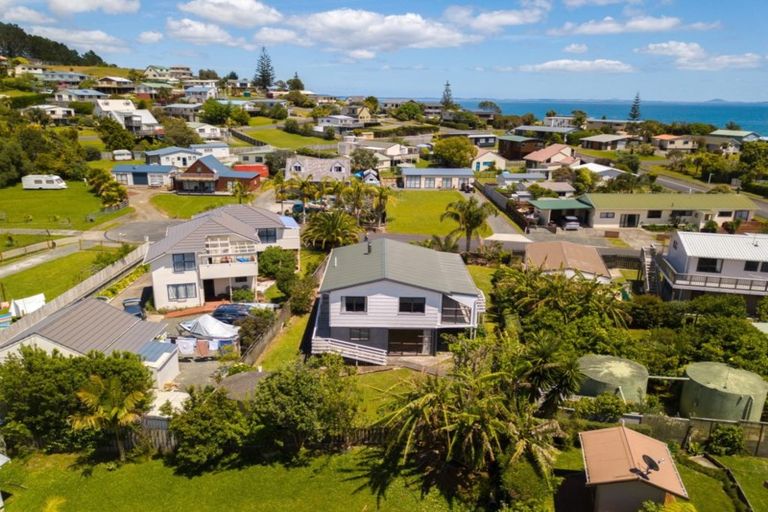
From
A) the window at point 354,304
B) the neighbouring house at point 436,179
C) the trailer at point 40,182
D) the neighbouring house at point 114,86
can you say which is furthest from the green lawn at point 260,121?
the window at point 354,304

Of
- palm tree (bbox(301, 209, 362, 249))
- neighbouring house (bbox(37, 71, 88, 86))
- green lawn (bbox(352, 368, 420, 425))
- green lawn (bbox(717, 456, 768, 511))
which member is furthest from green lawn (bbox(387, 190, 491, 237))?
neighbouring house (bbox(37, 71, 88, 86))

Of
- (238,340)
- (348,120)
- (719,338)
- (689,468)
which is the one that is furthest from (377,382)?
(348,120)

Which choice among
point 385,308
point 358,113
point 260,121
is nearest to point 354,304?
point 385,308

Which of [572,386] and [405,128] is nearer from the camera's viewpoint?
[572,386]

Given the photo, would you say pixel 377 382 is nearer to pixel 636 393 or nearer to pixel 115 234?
pixel 636 393

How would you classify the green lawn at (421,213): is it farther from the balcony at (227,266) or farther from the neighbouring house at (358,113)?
the neighbouring house at (358,113)

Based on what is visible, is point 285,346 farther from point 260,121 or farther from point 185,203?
point 260,121

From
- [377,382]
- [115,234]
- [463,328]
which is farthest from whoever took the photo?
[115,234]
